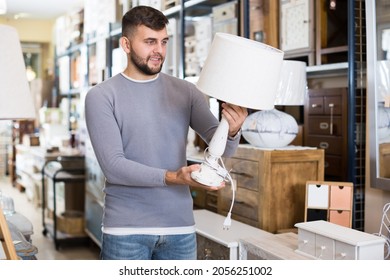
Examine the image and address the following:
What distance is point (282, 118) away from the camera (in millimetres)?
2059

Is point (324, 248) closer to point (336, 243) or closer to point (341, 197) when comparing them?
point (336, 243)

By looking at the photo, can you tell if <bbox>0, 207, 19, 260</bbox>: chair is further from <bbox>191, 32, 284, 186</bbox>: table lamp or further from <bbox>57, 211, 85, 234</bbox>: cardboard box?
<bbox>57, 211, 85, 234</bbox>: cardboard box

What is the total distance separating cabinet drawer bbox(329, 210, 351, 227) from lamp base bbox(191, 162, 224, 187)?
2.17 ft

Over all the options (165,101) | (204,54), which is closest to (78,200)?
(204,54)

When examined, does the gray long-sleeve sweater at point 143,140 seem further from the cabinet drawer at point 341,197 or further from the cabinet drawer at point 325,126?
the cabinet drawer at point 325,126

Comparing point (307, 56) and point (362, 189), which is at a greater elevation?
point (307, 56)

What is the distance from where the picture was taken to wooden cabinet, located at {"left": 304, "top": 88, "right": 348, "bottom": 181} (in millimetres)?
2045

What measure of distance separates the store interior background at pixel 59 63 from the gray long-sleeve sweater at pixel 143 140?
697 mm

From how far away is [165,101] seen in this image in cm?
148

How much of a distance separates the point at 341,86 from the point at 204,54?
32.8 inches

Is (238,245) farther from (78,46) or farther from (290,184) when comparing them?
(78,46)

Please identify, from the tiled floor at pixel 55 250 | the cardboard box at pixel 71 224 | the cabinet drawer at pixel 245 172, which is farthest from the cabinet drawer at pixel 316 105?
the cardboard box at pixel 71 224

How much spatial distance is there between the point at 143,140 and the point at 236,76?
317 mm

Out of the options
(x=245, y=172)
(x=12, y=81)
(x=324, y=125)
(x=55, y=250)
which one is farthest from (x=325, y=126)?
(x=55, y=250)
